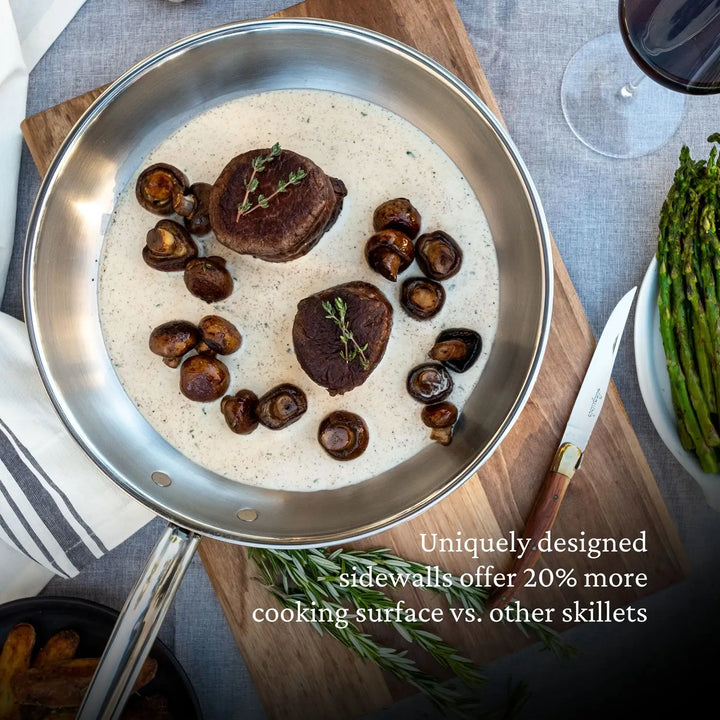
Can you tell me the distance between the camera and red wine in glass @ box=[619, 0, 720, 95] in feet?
6.71

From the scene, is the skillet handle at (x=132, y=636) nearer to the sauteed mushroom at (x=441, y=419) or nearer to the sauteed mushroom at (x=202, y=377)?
the sauteed mushroom at (x=202, y=377)

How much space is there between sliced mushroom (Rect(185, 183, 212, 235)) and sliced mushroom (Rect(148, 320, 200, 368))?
15.1 inches

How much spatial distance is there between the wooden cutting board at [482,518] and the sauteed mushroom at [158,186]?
16.6 inches

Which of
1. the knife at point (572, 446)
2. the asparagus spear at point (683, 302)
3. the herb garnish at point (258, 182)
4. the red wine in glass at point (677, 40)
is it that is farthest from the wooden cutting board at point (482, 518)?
the herb garnish at point (258, 182)

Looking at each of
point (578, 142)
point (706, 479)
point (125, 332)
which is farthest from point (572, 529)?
point (125, 332)

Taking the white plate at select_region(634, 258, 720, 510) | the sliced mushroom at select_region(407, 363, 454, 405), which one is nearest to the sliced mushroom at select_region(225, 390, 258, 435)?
the sliced mushroom at select_region(407, 363, 454, 405)

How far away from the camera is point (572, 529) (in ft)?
8.75

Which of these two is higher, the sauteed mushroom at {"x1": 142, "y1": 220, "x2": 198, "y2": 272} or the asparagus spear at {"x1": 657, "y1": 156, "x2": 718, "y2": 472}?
the asparagus spear at {"x1": 657, "y1": 156, "x2": 718, "y2": 472}

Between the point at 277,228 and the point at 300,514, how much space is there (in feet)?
3.67

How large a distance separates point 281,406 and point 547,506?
3.50ft

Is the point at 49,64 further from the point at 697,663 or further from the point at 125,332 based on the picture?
the point at 697,663

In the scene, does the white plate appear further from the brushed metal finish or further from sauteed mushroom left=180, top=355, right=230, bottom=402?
sauteed mushroom left=180, top=355, right=230, bottom=402

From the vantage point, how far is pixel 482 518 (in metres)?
2.65

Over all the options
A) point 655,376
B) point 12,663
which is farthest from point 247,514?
point 655,376
